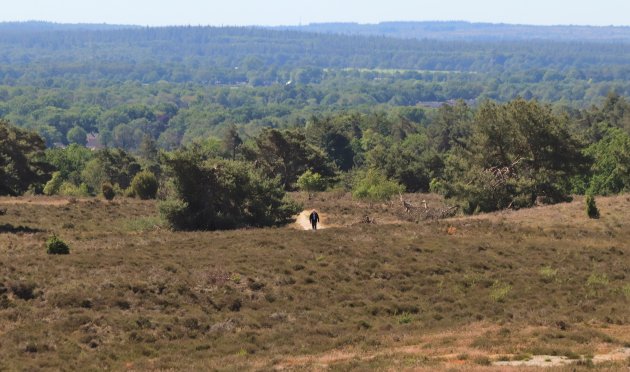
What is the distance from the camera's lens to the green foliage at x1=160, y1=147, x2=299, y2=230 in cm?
5925

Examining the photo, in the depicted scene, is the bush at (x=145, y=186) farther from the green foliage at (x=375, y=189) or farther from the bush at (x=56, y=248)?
the bush at (x=56, y=248)

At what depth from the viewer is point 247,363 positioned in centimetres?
2834

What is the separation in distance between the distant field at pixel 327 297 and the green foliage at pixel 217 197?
3.98m

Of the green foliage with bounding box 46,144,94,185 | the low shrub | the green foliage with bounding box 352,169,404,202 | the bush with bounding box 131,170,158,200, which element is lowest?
the green foliage with bounding box 46,144,94,185

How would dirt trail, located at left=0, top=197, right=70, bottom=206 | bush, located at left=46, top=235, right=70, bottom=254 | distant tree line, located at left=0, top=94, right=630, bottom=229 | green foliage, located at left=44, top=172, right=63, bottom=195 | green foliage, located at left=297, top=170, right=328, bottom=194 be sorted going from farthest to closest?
1. green foliage, located at left=44, top=172, right=63, bottom=195
2. green foliage, located at left=297, top=170, right=328, bottom=194
3. dirt trail, located at left=0, top=197, right=70, bottom=206
4. distant tree line, located at left=0, top=94, right=630, bottom=229
5. bush, located at left=46, top=235, right=70, bottom=254

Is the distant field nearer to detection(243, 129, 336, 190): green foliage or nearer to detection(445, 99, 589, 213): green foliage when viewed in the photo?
detection(445, 99, 589, 213): green foliage

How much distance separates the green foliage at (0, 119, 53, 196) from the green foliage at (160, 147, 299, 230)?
30.7 metres

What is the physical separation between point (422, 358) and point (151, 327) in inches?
402

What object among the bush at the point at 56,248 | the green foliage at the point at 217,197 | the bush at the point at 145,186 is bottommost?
the bush at the point at 145,186

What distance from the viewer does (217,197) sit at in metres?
60.7

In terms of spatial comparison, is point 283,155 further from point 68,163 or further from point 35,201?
point 68,163

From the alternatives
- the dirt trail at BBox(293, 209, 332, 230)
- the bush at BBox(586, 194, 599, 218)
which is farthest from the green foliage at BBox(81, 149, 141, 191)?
the bush at BBox(586, 194, 599, 218)

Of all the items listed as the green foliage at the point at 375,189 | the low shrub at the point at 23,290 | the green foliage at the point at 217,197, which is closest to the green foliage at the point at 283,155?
the green foliage at the point at 375,189

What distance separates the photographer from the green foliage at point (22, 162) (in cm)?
8969
